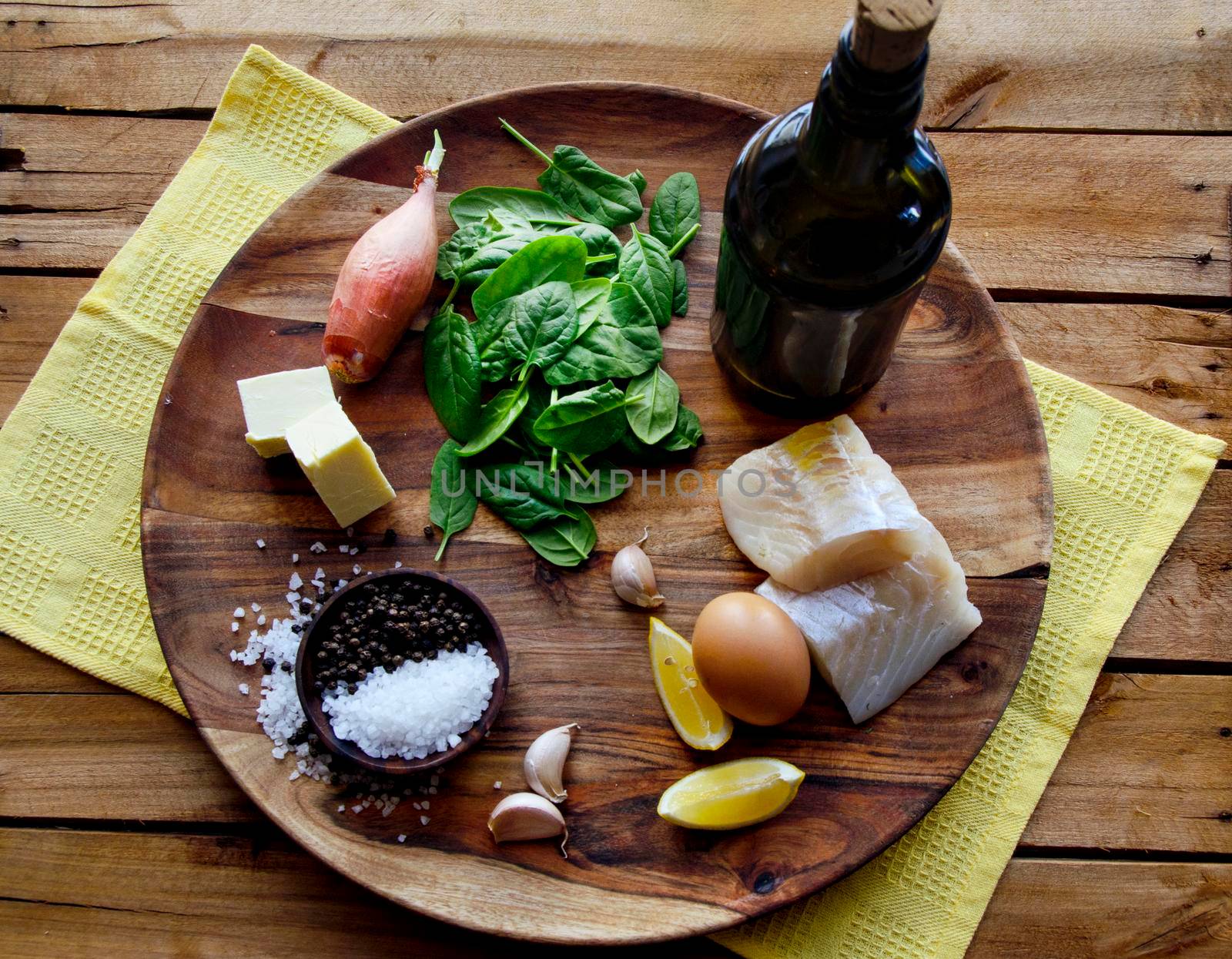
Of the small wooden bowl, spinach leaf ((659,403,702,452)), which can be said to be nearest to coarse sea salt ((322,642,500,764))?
the small wooden bowl

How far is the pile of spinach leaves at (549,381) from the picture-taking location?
4.48 feet

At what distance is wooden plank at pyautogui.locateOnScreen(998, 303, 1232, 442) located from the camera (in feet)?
5.30

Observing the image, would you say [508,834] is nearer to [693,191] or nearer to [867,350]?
[867,350]

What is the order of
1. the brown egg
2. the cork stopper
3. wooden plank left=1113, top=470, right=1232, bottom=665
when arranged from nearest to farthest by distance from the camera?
the cork stopper → the brown egg → wooden plank left=1113, top=470, right=1232, bottom=665

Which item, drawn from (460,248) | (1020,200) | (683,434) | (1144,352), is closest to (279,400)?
(460,248)

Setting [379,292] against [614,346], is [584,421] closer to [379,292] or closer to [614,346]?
[614,346]

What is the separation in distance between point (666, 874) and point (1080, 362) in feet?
3.45

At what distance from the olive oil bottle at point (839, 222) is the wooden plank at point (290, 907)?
85cm

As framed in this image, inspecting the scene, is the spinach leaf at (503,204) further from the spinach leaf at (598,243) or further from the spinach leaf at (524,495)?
the spinach leaf at (524,495)

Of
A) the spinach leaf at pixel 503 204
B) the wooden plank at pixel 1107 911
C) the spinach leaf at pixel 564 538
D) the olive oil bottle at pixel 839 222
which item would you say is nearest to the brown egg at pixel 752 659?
the spinach leaf at pixel 564 538

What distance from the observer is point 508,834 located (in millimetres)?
1281

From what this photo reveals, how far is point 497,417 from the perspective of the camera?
1.38 meters

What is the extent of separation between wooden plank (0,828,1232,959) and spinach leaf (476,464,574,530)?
0.60 metres

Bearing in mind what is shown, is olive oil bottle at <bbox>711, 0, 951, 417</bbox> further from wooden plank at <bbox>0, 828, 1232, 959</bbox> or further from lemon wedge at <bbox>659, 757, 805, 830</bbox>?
wooden plank at <bbox>0, 828, 1232, 959</bbox>
